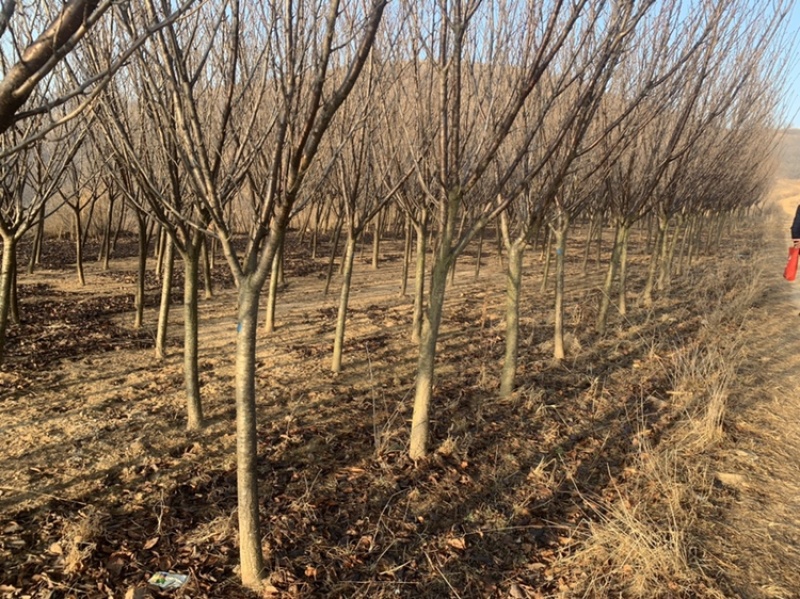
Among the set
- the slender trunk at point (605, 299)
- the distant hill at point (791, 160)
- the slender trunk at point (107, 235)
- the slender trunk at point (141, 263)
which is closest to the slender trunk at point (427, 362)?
the slender trunk at point (141, 263)

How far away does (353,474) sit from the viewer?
3.94 m

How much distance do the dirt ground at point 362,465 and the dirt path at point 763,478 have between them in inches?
0.7

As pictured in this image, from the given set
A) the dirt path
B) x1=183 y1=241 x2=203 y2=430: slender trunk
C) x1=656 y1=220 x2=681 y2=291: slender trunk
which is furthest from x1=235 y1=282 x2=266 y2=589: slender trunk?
x1=656 y1=220 x2=681 y2=291: slender trunk

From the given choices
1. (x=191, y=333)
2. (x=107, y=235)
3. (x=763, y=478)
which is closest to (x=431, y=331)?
(x=191, y=333)

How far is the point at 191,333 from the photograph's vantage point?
4.22 m

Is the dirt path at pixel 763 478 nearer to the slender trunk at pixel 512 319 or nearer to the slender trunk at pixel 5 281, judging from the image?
the slender trunk at pixel 512 319

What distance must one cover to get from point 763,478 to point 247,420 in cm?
395

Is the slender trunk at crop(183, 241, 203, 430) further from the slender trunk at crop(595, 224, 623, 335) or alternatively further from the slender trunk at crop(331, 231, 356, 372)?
the slender trunk at crop(595, 224, 623, 335)

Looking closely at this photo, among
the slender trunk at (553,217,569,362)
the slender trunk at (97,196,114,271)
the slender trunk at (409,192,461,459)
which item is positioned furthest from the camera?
the slender trunk at (97,196,114,271)

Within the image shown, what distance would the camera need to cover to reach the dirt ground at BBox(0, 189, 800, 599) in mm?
2906

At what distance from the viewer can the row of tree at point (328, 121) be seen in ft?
7.77

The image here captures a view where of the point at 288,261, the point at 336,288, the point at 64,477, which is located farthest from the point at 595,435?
the point at 288,261

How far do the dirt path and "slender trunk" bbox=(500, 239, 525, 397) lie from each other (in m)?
2.01

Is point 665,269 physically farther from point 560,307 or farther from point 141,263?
point 141,263
